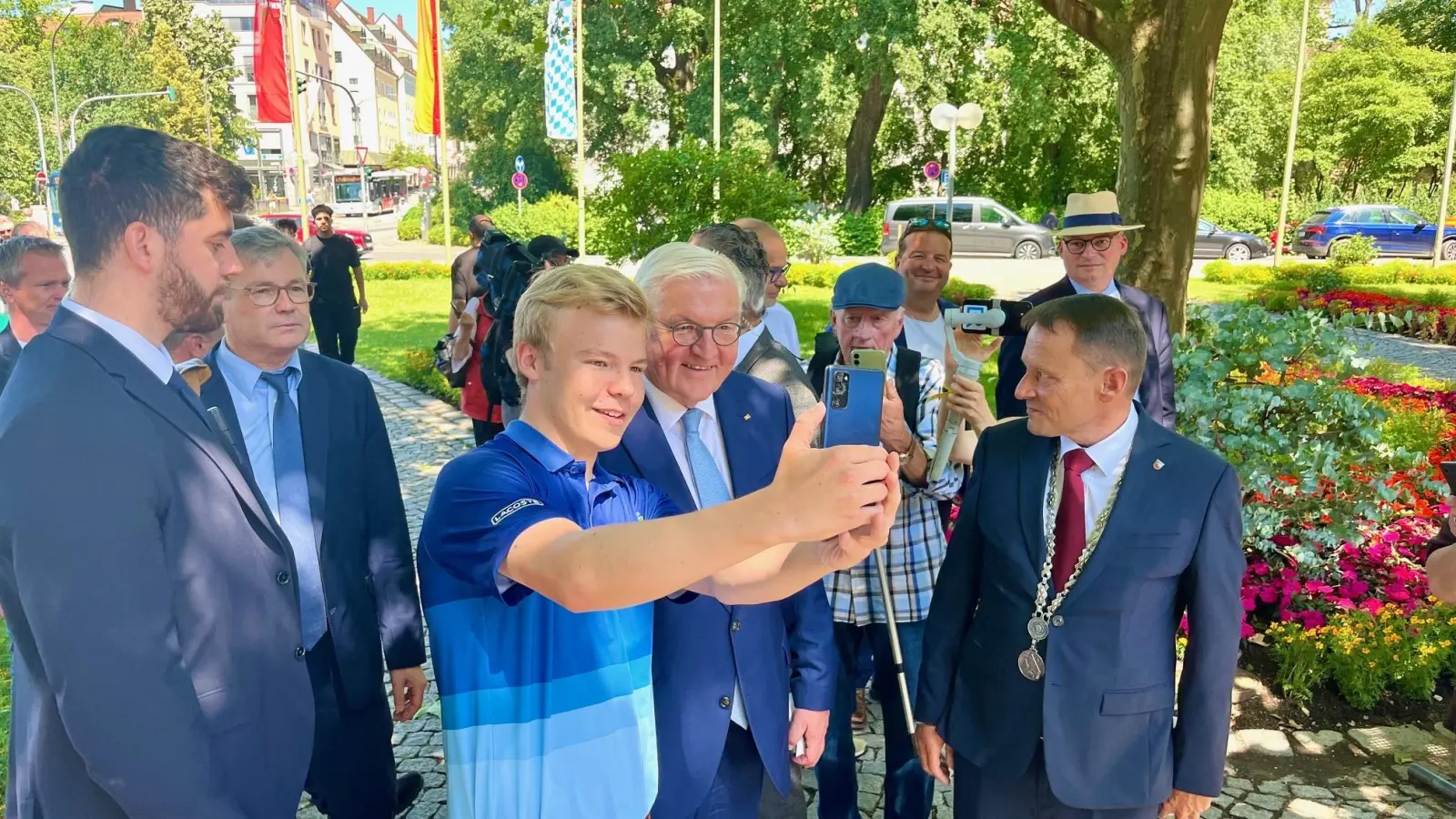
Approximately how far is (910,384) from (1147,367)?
5.19 feet

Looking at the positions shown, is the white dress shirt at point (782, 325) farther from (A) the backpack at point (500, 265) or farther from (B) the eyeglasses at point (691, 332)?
(B) the eyeglasses at point (691, 332)

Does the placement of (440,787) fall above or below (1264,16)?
below

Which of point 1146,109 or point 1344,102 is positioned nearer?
point 1146,109

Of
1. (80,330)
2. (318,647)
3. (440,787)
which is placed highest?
(80,330)

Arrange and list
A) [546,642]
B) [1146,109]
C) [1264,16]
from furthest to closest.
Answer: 1. [1264,16]
2. [1146,109]
3. [546,642]

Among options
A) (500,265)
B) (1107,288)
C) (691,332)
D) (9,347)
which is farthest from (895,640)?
(9,347)

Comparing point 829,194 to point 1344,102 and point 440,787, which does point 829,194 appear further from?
point 440,787

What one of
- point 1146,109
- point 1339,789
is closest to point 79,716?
point 1339,789

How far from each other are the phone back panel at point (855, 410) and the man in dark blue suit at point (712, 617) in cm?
91

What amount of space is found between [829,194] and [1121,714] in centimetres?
3586

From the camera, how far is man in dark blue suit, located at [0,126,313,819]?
1579 millimetres

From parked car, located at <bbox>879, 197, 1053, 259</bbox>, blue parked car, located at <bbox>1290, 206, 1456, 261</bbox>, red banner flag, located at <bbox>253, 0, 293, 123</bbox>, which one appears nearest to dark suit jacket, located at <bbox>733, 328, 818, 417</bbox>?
red banner flag, located at <bbox>253, 0, 293, 123</bbox>

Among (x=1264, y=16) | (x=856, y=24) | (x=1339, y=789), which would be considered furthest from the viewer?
(x=1264, y=16)

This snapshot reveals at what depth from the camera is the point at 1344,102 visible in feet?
111
